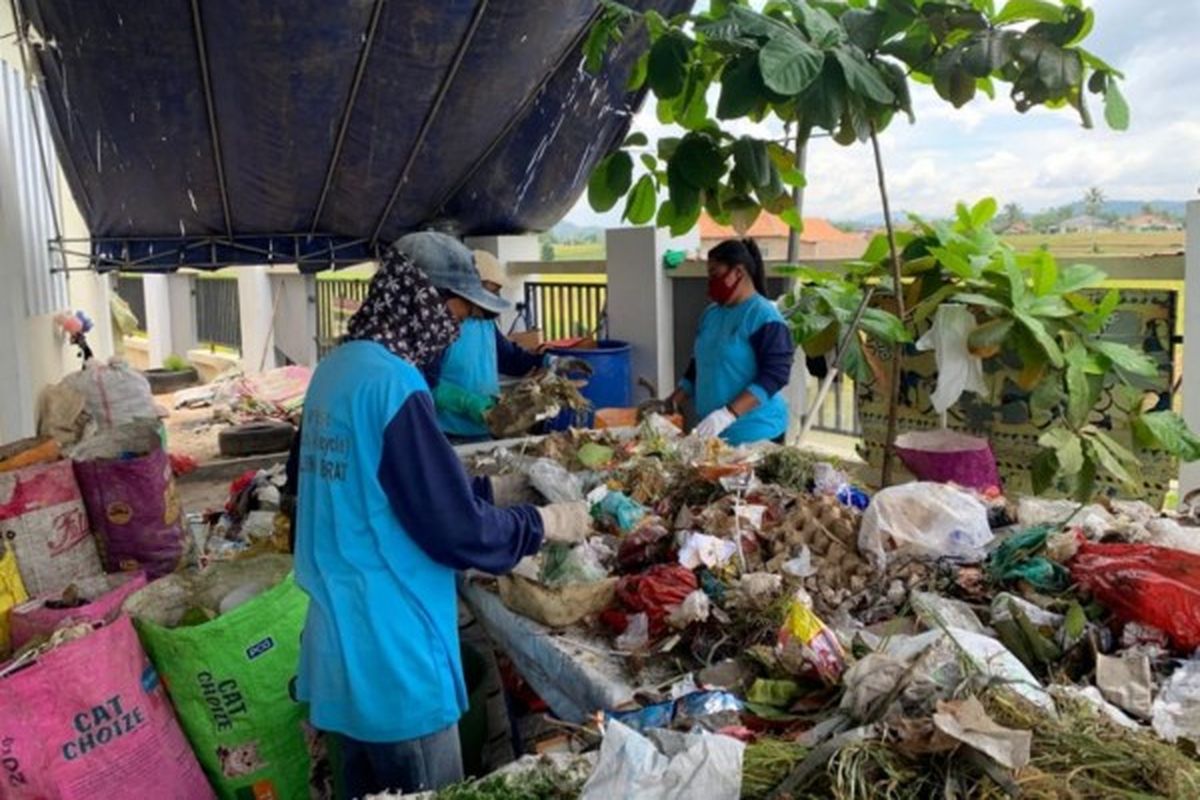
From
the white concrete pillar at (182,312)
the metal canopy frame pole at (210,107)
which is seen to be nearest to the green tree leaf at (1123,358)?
the metal canopy frame pole at (210,107)

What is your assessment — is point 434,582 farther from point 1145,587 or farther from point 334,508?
point 1145,587

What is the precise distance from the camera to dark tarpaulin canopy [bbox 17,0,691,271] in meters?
4.16

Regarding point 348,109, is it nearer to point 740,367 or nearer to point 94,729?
point 740,367

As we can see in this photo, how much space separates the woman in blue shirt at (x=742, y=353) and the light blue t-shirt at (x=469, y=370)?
0.97 m

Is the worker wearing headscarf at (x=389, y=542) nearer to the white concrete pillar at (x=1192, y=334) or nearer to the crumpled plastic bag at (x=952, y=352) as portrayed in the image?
the crumpled plastic bag at (x=952, y=352)

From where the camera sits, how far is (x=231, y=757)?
2334 mm

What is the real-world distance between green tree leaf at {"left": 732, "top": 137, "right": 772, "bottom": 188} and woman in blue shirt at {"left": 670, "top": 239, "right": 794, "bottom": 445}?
0.27 m

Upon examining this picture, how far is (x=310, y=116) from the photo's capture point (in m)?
4.63

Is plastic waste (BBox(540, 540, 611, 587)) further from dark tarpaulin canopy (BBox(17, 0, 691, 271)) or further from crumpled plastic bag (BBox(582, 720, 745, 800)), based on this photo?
dark tarpaulin canopy (BBox(17, 0, 691, 271))

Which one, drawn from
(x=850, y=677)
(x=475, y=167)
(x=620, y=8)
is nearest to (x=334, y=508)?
(x=850, y=677)

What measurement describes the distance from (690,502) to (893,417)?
134cm

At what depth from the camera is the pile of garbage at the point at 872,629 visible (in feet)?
4.21

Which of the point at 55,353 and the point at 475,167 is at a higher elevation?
the point at 475,167

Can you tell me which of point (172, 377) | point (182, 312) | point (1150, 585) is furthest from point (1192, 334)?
point (182, 312)
